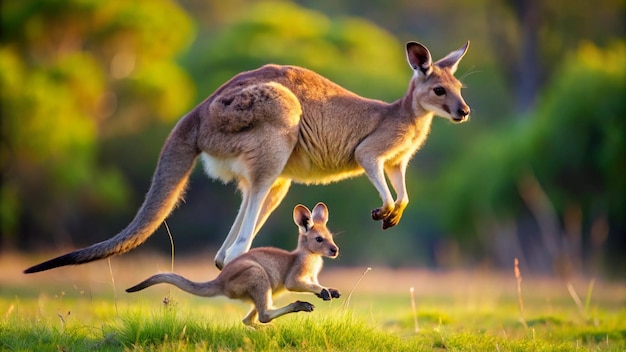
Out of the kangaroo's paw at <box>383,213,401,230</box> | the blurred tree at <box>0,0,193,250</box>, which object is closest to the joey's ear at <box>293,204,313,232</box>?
the kangaroo's paw at <box>383,213,401,230</box>

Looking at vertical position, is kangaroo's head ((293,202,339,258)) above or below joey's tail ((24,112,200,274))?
below

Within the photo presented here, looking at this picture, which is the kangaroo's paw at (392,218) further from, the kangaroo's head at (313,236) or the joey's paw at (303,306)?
the joey's paw at (303,306)

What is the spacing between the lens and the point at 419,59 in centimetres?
793

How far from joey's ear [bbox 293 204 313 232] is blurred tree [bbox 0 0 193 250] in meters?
17.5

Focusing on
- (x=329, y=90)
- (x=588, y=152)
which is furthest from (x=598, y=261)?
(x=329, y=90)

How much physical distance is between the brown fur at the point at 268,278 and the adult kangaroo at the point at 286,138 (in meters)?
0.44

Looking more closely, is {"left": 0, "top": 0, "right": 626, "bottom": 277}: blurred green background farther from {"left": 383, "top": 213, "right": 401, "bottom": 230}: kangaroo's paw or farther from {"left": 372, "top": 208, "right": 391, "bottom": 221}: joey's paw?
{"left": 372, "top": 208, "right": 391, "bottom": 221}: joey's paw

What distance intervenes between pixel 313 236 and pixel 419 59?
1.86 m

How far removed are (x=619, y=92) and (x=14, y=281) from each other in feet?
42.5

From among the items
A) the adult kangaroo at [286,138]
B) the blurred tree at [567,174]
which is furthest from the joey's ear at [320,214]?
the blurred tree at [567,174]

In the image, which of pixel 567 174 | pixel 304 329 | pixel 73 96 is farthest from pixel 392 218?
pixel 73 96

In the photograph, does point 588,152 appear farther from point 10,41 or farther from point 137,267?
point 10,41

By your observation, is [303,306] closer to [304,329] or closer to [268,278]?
[304,329]

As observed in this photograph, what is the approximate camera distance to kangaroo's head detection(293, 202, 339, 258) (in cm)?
716
